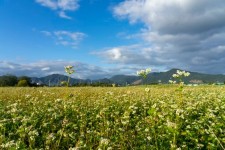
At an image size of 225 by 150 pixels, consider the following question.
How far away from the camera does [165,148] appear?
738cm

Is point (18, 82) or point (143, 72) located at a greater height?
point (18, 82)

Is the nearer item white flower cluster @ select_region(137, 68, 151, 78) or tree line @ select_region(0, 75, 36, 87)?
white flower cluster @ select_region(137, 68, 151, 78)

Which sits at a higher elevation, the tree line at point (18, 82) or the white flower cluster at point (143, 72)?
the tree line at point (18, 82)

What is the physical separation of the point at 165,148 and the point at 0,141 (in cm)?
377

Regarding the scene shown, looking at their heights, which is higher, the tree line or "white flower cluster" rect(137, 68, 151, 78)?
the tree line

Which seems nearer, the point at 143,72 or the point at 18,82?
the point at 143,72

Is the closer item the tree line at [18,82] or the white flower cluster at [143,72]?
the white flower cluster at [143,72]

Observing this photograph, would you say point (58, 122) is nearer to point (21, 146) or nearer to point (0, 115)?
point (0, 115)

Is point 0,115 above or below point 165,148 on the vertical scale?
above

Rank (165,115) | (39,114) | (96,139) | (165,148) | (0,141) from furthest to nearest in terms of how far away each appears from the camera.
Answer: (39,114), (165,115), (96,139), (165,148), (0,141)

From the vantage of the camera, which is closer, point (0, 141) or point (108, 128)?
point (0, 141)

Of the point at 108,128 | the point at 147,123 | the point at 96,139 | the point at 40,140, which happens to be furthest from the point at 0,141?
the point at 147,123

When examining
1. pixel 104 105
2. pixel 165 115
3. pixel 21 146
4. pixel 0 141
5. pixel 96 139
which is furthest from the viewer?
pixel 104 105

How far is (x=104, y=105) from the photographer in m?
13.1
